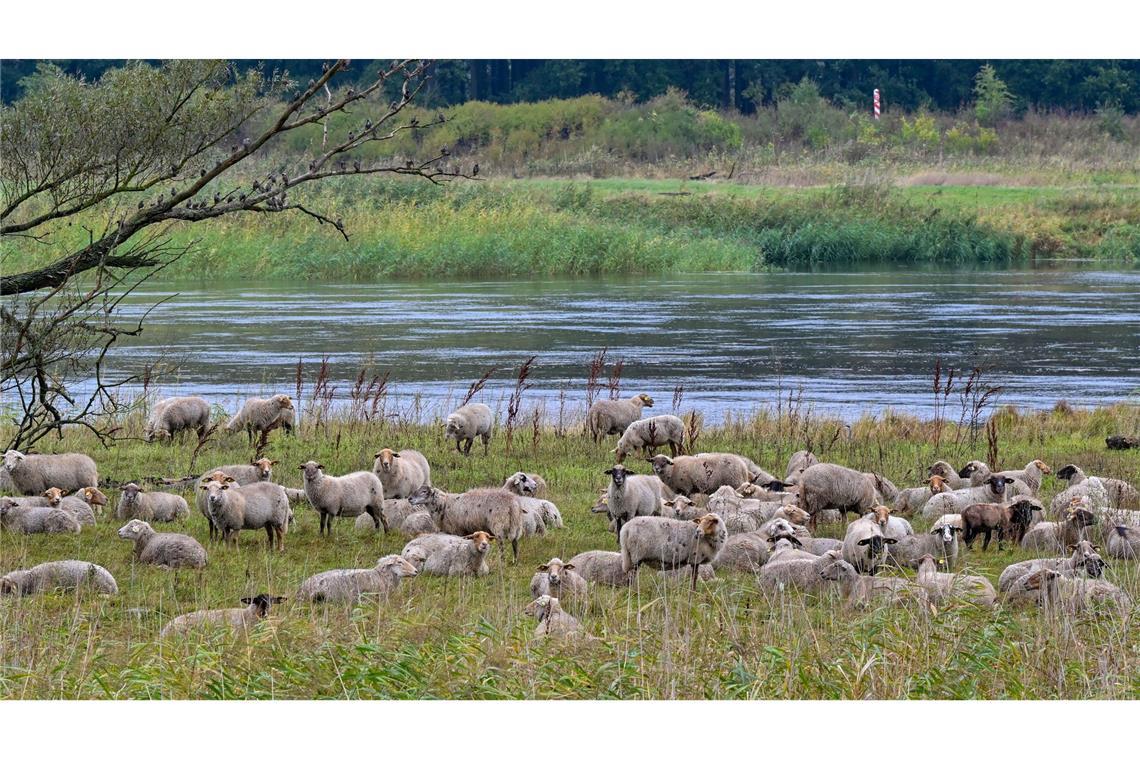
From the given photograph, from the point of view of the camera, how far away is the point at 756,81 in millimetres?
35250

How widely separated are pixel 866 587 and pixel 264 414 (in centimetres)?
995

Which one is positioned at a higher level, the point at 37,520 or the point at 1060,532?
the point at 37,520

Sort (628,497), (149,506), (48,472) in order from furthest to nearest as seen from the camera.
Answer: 1. (48,472)
2. (149,506)
3. (628,497)

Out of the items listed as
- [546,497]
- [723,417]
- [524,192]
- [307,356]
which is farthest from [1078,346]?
[524,192]

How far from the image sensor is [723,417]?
21.7 metres

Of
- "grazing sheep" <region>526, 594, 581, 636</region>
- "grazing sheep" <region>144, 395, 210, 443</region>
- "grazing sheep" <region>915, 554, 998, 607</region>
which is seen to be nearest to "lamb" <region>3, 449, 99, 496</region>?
"grazing sheep" <region>144, 395, 210, 443</region>

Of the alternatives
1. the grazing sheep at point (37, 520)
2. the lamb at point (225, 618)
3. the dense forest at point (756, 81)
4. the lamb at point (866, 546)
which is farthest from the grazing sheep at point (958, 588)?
the dense forest at point (756, 81)

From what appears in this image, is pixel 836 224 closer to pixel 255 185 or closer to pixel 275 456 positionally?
pixel 275 456

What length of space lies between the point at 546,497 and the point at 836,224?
39.1 m

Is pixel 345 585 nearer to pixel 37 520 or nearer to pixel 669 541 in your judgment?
pixel 669 541

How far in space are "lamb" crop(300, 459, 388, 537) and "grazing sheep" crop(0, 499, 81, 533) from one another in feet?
6.72

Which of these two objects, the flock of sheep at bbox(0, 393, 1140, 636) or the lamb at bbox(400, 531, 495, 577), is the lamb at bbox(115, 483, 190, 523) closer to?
the flock of sheep at bbox(0, 393, 1140, 636)

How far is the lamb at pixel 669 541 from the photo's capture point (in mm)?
10617

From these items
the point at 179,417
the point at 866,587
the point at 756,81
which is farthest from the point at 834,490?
the point at 756,81
